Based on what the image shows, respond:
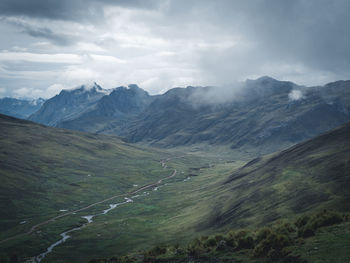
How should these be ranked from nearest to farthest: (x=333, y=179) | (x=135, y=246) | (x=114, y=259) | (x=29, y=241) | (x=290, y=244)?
(x=290, y=244)
(x=114, y=259)
(x=333, y=179)
(x=135, y=246)
(x=29, y=241)

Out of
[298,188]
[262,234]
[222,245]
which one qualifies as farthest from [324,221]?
[298,188]

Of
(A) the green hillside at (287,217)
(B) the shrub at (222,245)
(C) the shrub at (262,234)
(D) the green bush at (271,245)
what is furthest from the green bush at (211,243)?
(D) the green bush at (271,245)

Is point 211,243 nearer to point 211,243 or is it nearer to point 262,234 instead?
point 211,243

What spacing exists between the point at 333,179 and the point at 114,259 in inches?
3175

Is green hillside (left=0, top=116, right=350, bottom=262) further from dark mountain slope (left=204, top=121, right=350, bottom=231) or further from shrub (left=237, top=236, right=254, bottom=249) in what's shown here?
shrub (left=237, top=236, right=254, bottom=249)

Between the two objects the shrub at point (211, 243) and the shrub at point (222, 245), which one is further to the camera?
the shrub at point (211, 243)

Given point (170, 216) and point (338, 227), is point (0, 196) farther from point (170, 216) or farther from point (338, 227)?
point (338, 227)

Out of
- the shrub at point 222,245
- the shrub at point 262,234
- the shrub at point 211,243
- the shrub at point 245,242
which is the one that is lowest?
the shrub at point 211,243

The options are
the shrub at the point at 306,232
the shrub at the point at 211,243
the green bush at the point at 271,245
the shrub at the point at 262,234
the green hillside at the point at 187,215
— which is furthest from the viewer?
the green hillside at the point at 187,215

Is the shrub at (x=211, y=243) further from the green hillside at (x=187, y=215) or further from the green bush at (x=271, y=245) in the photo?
the green hillside at (x=187, y=215)

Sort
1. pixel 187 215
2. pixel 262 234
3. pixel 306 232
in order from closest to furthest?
pixel 306 232 < pixel 262 234 < pixel 187 215

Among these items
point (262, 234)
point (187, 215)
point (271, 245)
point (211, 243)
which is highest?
point (271, 245)

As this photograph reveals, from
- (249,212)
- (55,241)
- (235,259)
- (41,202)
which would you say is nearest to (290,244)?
(235,259)

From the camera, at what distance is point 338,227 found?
39.2 m
